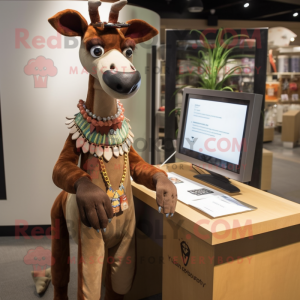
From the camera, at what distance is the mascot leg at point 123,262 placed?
1479 mm

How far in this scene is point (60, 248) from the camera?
164cm

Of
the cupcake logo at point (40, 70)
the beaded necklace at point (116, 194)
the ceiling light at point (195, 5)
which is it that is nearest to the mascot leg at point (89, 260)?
the beaded necklace at point (116, 194)

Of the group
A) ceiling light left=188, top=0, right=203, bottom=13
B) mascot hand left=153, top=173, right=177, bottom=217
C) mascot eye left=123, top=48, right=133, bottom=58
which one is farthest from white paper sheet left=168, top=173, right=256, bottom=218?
ceiling light left=188, top=0, right=203, bottom=13

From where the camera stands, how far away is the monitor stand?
1602mm

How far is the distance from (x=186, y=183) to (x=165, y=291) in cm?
49

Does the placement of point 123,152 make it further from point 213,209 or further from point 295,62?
point 295,62

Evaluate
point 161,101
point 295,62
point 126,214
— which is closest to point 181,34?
point 126,214

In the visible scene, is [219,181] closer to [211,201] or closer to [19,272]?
[211,201]

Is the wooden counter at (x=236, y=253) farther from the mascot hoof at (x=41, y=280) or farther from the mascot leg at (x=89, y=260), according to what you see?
the mascot hoof at (x=41, y=280)

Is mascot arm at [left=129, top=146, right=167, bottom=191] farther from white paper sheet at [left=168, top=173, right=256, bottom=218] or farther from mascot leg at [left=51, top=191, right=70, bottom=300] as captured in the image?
mascot leg at [left=51, top=191, right=70, bottom=300]

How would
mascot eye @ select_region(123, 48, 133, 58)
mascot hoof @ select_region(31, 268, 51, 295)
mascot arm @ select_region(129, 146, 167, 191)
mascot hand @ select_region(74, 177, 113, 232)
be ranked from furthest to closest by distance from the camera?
mascot hoof @ select_region(31, 268, 51, 295) → mascot arm @ select_region(129, 146, 167, 191) → mascot eye @ select_region(123, 48, 133, 58) → mascot hand @ select_region(74, 177, 113, 232)

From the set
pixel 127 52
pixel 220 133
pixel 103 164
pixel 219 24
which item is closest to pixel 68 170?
pixel 103 164

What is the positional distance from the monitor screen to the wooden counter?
0.25 meters

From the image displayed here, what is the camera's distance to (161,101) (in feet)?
17.8
